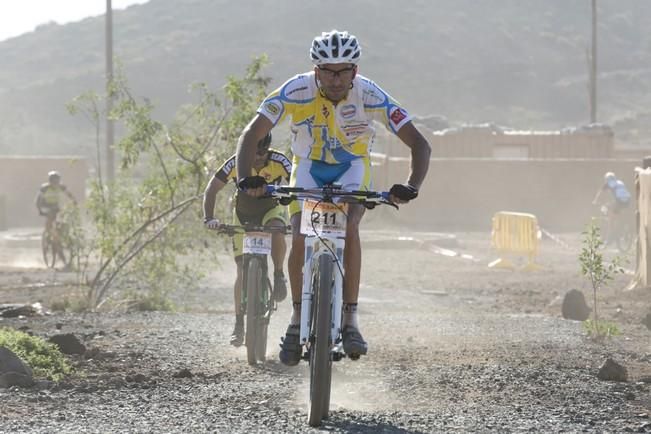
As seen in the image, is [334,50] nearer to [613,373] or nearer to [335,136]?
[335,136]

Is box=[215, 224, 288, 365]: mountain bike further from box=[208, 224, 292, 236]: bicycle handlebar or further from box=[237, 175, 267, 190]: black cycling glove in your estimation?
box=[237, 175, 267, 190]: black cycling glove

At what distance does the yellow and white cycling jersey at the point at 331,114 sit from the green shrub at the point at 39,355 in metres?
2.43

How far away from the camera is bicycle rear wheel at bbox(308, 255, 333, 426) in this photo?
7.00 m

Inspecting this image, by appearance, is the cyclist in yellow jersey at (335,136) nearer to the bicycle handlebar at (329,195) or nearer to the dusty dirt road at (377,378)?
the bicycle handlebar at (329,195)

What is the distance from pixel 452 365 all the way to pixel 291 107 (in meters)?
2.83

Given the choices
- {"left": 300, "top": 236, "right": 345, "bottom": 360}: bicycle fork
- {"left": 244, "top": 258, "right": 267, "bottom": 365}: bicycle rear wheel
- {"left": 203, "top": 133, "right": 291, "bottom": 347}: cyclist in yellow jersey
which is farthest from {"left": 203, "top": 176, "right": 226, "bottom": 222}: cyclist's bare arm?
{"left": 300, "top": 236, "right": 345, "bottom": 360}: bicycle fork

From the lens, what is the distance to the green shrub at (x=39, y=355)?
882cm

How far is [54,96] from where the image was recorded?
90.9 m

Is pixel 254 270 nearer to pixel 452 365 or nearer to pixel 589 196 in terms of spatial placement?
pixel 452 365

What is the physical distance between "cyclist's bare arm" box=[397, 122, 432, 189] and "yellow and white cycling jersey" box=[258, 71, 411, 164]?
0.05 metres

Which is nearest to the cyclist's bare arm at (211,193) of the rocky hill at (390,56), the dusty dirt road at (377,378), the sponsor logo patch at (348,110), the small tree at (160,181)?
the dusty dirt road at (377,378)

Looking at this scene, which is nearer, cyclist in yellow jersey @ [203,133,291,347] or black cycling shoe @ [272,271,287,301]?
cyclist in yellow jersey @ [203,133,291,347]

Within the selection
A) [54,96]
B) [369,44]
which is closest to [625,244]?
[54,96]

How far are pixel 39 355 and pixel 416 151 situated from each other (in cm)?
318
